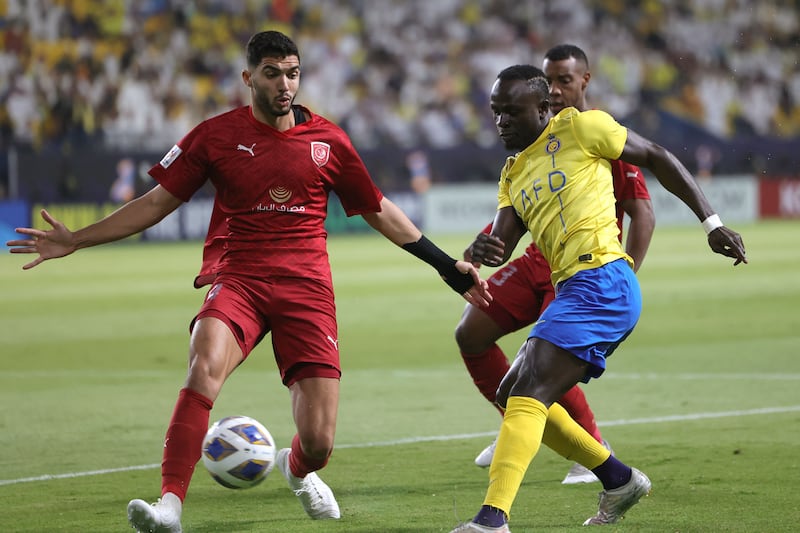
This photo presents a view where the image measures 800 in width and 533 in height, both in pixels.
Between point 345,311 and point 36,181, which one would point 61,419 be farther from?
point 36,181

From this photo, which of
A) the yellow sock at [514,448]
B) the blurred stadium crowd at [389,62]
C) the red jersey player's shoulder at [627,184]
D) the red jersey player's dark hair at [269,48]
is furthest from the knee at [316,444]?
the blurred stadium crowd at [389,62]

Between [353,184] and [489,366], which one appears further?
[489,366]

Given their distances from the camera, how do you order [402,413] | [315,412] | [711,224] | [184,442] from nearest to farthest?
[184,442] → [711,224] → [315,412] → [402,413]

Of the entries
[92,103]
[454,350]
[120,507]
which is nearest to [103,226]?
[120,507]

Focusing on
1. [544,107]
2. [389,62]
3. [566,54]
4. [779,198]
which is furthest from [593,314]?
[779,198]

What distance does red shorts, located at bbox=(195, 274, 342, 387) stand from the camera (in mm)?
5500

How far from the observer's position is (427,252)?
5.88m

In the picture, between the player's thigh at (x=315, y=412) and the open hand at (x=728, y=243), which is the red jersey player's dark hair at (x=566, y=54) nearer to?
the open hand at (x=728, y=243)

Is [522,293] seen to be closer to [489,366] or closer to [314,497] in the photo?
[489,366]

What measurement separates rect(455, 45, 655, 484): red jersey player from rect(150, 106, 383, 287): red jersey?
1.25m

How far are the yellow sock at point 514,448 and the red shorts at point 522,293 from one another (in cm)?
165

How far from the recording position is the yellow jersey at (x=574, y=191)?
5266 millimetres

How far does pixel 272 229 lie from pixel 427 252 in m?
0.74

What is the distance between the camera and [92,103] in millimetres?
25344
